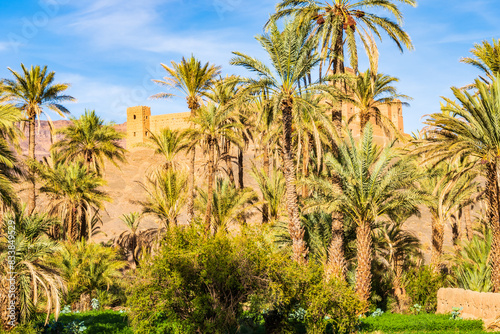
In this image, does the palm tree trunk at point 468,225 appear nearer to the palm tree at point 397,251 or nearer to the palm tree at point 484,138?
the palm tree at point 397,251

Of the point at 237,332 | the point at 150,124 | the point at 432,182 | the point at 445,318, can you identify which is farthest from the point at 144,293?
the point at 150,124

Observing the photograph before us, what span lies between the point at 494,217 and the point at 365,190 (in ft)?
15.4

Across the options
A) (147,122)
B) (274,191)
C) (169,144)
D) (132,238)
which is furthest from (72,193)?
(147,122)

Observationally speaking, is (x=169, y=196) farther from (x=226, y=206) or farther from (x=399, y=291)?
(x=399, y=291)

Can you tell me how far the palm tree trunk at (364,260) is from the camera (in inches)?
753

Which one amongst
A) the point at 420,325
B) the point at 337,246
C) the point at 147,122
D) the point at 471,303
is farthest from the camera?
the point at 147,122

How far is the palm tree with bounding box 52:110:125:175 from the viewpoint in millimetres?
32594

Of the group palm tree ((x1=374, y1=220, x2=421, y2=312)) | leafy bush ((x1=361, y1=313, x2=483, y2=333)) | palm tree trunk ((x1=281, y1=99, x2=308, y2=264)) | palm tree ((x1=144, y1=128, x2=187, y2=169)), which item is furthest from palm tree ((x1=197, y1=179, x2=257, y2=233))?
leafy bush ((x1=361, y1=313, x2=483, y2=333))

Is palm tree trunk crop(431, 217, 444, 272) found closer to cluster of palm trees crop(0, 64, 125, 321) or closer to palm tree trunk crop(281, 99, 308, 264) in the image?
palm tree trunk crop(281, 99, 308, 264)

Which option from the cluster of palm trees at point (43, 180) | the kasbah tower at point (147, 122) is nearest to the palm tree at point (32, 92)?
the cluster of palm trees at point (43, 180)

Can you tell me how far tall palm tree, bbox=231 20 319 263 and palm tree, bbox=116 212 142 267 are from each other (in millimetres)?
19396

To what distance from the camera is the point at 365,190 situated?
62.1ft

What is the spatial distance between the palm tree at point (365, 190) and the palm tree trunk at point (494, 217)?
2589mm

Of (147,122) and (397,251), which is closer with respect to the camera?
(397,251)
